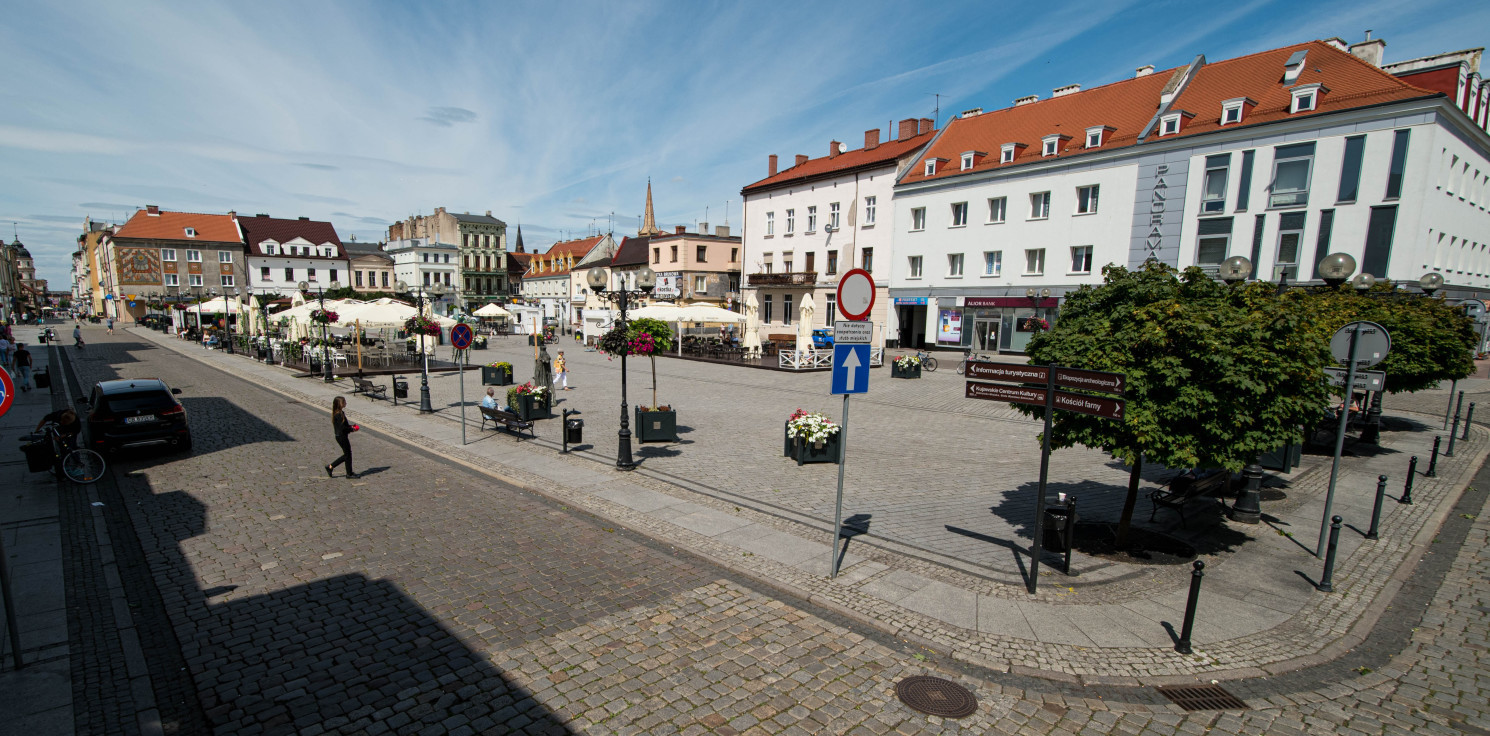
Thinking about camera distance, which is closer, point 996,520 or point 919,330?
point 996,520

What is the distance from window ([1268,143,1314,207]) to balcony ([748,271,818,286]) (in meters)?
24.1

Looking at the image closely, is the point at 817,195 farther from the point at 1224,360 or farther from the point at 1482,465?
the point at 1224,360

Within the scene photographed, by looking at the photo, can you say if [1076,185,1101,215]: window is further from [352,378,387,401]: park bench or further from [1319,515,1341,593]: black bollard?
[352,378,387,401]: park bench

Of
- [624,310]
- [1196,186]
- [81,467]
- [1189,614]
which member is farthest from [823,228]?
[1189,614]

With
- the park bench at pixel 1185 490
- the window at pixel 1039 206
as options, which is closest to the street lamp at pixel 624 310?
the park bench at pixel 1185 490

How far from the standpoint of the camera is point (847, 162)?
43156mm

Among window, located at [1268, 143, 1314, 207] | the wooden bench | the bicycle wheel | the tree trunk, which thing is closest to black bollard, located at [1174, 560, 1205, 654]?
the tree trunk

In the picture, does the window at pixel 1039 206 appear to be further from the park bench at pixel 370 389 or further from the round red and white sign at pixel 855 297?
the park bench at pixel 370 389

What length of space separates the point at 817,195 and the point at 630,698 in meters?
41.0

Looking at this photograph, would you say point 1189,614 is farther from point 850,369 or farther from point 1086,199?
point 1086,199

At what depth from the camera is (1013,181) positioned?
33.7 meters

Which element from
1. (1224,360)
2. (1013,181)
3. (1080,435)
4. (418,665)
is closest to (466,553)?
(418,665)

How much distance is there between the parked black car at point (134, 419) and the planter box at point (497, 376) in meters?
9.72

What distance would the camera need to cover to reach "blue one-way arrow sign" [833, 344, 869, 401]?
6.62 metres
